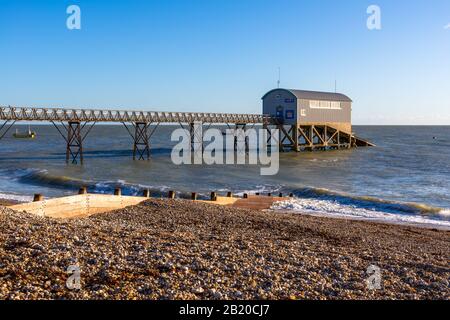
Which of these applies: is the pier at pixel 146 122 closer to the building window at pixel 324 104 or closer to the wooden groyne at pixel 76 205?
the building window at pixel 324 104

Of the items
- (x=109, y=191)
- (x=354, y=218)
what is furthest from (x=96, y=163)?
(x=354, y=218)

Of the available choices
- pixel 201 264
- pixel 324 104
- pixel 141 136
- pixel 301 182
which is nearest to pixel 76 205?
pixel 201 264

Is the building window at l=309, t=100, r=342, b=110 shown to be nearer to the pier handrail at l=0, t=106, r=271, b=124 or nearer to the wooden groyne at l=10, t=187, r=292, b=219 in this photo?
the pier handrail at l=0, t=106, r=271, b=124

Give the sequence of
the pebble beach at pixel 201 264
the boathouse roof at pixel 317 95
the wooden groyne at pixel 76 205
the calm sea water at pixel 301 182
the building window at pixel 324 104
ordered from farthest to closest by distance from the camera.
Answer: the building window at pixel 324 104 → the boathouse roof at pixel 317 95 → the calm sea water at pixel 301 182 → the wooden groyne at pixel 76 205 → the pebble beach at pixel 201 264

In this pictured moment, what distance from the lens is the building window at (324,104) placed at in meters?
50.6

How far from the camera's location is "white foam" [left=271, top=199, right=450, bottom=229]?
1858 cm

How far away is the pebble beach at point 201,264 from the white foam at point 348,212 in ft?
22.4

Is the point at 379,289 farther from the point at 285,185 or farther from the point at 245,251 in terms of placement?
the point at 285,185

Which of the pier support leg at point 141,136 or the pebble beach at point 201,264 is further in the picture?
the pier support leg at point 141,136

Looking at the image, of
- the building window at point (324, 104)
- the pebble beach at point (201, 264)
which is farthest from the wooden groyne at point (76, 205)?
the building window at point (324, 104)

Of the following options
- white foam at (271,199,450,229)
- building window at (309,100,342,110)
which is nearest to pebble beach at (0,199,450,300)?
white foam at (271,199,450,229)

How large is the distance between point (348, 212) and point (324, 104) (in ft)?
110

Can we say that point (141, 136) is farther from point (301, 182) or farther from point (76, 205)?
point (76, 205)
